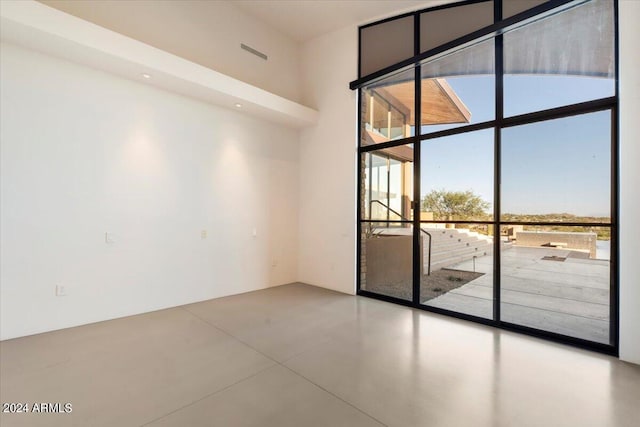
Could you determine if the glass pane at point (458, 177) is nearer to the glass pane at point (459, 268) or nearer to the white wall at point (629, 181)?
the glass pane at point (459, 268)

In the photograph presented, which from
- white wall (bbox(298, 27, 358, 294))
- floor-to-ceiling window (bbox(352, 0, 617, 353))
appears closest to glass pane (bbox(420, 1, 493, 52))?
floor-to-ceiling window (bbox(352, 0, 617, 353))

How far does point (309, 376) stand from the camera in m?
2.53

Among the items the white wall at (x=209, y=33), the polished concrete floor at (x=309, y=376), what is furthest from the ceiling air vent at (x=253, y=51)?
the polished concrete floor at (x=309, y=376)

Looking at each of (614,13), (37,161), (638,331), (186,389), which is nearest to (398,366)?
(186,389)

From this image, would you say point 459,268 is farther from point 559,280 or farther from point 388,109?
point 388,109

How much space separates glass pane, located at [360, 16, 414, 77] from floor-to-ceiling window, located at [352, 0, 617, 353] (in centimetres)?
2

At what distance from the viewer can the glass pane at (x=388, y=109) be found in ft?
15.4

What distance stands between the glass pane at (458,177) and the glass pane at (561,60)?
580mm

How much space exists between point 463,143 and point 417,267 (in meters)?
1.98

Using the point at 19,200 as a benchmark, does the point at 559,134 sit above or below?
above

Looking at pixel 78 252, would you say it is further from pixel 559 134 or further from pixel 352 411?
pixel 559 134

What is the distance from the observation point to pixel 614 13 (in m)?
3.03

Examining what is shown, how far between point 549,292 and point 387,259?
2.27 metres

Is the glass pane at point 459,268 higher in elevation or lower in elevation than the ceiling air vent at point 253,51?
lower
